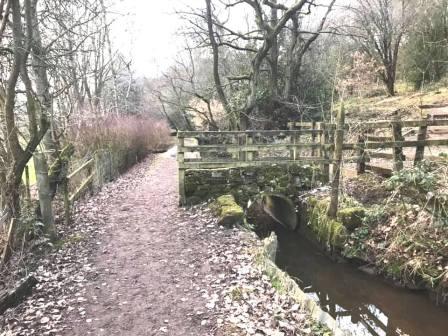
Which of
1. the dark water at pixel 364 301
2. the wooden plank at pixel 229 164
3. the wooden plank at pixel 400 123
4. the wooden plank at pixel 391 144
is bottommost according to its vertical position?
the dark water at pixel 364 301

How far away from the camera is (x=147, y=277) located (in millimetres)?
6254

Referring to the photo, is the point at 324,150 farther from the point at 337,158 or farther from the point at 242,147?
the point at 242,147

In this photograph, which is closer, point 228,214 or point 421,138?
point 228,214

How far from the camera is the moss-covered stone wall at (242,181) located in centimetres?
A: 1036

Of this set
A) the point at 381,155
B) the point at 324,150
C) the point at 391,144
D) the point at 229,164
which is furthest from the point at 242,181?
the point at 391,144

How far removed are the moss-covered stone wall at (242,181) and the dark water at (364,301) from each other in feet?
7.36

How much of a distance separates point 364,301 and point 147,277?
392 cm

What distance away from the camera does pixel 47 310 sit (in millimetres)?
5160

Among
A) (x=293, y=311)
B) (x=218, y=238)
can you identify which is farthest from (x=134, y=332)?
(x=218, y=238)

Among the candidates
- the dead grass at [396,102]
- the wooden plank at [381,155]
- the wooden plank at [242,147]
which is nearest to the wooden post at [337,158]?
the wooden plank at [381,155]

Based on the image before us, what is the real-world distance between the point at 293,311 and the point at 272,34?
12.2 meters

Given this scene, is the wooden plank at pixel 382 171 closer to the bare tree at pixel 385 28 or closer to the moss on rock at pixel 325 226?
the moss on rock at pixel 325 226

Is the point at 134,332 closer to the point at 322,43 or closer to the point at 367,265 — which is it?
the point at 367,265

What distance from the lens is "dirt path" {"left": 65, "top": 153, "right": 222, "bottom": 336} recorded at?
4910mm
